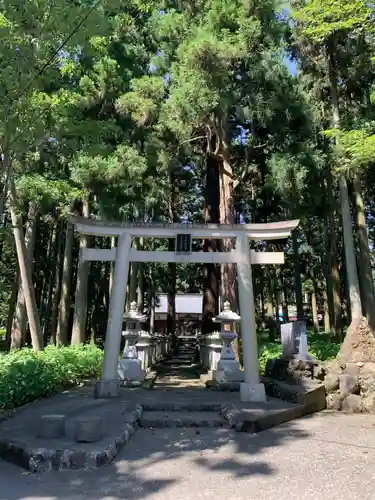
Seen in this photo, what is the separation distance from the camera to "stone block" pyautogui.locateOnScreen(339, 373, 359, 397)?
27.4 feet

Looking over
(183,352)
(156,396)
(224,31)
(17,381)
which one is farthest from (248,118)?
(183,352)

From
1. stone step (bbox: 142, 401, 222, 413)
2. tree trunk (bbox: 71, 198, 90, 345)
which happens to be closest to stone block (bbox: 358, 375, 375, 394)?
stone step (bbox: 142, 401, 222, 413)

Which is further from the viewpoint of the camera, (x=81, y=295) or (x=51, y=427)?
(x=81, y=295)

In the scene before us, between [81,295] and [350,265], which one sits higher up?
[350,265]

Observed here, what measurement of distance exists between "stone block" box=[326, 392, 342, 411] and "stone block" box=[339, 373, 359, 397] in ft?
0.41

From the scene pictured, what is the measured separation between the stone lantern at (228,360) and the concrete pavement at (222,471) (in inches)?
169

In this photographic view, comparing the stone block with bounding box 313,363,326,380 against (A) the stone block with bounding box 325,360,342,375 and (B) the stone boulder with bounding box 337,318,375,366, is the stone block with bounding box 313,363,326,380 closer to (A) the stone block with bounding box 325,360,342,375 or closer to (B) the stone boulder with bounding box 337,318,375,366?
(A) the stone block with bounding box 325,360,342,375

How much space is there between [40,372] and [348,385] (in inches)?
237

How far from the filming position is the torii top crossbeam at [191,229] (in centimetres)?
912

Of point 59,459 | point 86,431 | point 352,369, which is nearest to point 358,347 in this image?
point 352,369

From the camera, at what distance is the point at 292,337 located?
9891 millimetres

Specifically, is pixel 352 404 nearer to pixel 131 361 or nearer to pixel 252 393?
pixel 252 393

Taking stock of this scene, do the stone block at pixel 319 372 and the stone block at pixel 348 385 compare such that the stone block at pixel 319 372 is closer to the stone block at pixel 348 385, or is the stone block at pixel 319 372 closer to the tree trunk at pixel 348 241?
the stone block at pixel 348 385

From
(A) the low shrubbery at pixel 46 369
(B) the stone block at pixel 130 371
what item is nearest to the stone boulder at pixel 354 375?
(A) the low shrubbery at pixel 46 369
